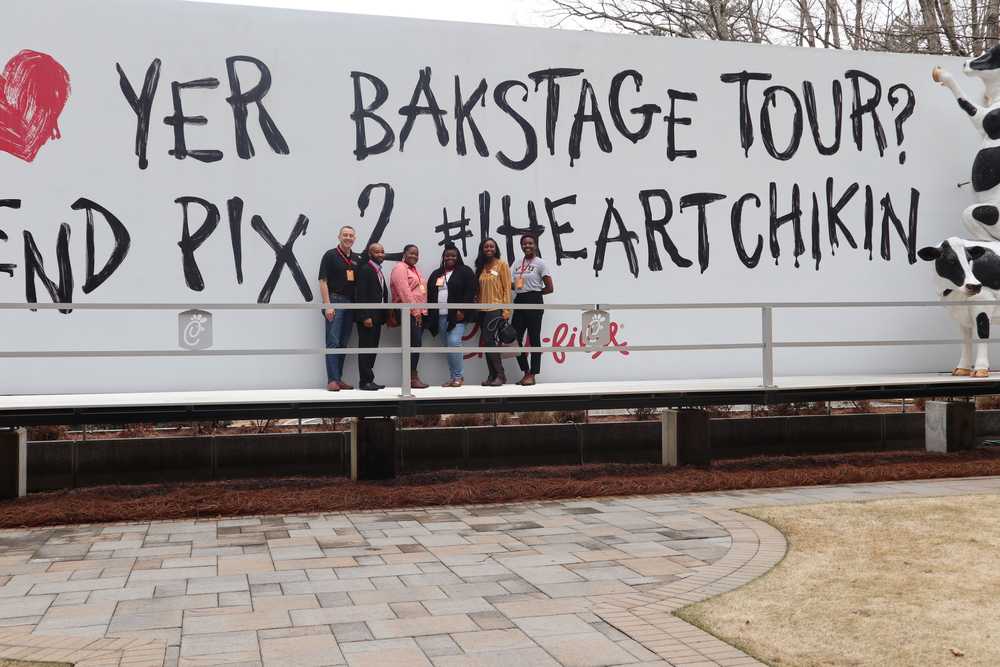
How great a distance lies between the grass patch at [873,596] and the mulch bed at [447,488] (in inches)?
74.4

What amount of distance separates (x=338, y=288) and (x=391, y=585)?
5098mm

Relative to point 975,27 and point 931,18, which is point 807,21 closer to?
point 931,18

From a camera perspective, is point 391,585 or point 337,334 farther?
point 337,334

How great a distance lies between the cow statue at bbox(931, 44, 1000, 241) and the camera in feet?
41.3

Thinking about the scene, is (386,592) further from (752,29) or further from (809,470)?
(752,29)

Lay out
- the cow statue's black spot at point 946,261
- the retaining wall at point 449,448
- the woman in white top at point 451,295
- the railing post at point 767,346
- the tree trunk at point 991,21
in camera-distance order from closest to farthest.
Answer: the retaining wall at point 449,448 → the railing post at point 767,346 → the woman in white top at point 451,295 → the cow statue's black spot at point 946,261 → the tree trunk at point 991,21

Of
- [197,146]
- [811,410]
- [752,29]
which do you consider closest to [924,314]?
[811,410]

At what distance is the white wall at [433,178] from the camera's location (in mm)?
10555

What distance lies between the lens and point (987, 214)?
12562 mm

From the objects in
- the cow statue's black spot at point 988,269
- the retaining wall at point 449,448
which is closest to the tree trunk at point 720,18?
the cow statue's black spot at point 988,269

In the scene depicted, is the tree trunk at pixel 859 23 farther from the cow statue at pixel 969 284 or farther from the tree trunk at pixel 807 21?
the cow statue at pixel 969 284

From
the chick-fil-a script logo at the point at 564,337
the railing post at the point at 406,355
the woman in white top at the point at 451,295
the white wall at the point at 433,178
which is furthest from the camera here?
the chick-fil-a script logo at the point at 564,337

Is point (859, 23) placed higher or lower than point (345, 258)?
higher

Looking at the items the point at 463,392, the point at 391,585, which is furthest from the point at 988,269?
the point at 391,585
